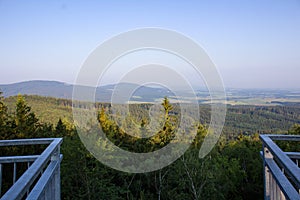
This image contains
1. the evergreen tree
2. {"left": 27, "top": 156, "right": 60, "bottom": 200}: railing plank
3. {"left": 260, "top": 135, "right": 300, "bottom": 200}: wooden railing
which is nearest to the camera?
{"left": 260, "top": 135, "right": 300, "bottom": 200}: wooden railing

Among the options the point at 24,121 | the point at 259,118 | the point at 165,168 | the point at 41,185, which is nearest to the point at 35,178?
the point at 41,185

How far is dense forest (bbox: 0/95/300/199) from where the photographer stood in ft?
40.7

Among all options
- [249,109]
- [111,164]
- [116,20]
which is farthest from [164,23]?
[111,164]

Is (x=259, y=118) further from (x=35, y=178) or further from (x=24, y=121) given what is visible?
(x=35, y=178)

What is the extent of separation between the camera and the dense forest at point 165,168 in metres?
12.4

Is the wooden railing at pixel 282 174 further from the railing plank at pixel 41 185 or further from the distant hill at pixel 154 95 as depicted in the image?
the distant hill at pixel 154 95

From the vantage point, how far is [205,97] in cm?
905

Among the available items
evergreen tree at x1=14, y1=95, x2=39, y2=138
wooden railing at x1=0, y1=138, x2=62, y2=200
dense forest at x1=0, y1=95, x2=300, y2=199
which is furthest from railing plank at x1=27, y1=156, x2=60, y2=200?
evergreen tree at x1=14, y1=95, x2=39, y2=138

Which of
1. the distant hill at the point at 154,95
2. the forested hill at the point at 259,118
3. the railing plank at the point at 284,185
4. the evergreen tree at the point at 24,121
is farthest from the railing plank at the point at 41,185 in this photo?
the evergreen tree at the point at 24,121

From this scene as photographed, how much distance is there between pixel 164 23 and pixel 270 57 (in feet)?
61.8

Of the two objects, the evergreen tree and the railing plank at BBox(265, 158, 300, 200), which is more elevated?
the railing plank at BBox(265, 158, 300, 200)

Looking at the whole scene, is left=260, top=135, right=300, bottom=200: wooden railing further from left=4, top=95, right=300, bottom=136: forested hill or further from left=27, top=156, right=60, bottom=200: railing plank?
left=4, top=95, right=300, bottom=136: forested hill

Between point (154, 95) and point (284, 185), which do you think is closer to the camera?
point (284, 185)

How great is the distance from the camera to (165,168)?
52.6ft
